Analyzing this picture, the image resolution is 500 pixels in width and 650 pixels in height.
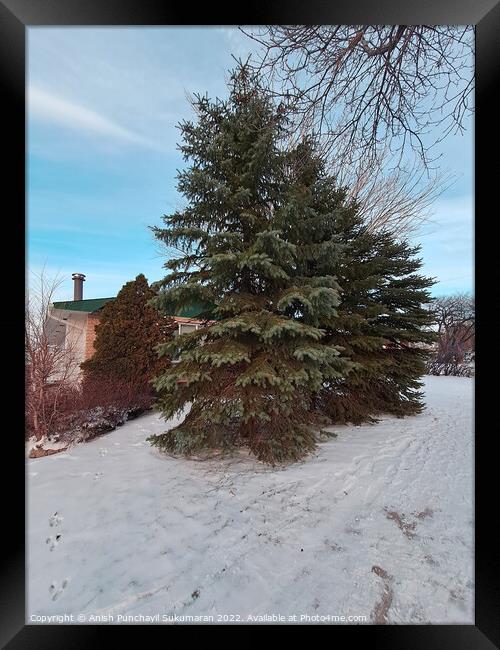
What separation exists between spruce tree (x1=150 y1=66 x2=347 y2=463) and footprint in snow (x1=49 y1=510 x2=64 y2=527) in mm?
1138

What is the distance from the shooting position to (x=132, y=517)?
2074 mm

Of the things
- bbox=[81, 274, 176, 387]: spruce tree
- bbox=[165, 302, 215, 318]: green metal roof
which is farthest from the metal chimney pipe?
bbox=[165, 302, 215, 318]: green metal roof

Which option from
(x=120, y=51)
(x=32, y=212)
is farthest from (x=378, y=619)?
(x=120, y=51)

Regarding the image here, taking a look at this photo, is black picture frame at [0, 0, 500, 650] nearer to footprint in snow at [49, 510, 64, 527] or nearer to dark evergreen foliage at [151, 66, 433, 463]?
footprint in snow at [49, 510, 64, 527]

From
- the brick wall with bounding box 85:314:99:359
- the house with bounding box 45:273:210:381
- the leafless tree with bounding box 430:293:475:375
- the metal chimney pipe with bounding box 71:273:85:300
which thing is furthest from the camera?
the brick wall with bounding box 85:314:99:359

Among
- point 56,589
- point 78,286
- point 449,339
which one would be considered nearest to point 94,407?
point 78,286

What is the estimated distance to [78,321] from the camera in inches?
227

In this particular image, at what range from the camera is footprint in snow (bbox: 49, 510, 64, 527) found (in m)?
2.00

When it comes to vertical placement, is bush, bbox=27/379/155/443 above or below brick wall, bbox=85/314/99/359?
below

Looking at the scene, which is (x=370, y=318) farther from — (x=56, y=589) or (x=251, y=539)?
(x=56, y=589)
